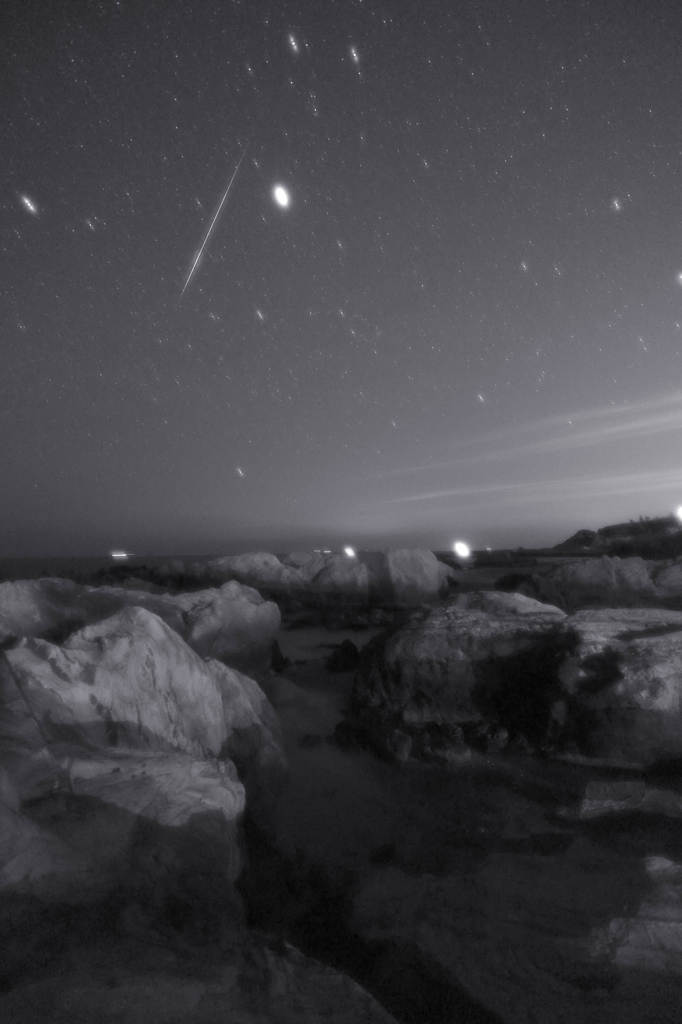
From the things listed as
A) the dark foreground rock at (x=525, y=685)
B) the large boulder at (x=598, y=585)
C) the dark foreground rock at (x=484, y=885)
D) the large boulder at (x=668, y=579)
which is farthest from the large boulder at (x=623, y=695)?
the large boulder at (x=668, y=579)

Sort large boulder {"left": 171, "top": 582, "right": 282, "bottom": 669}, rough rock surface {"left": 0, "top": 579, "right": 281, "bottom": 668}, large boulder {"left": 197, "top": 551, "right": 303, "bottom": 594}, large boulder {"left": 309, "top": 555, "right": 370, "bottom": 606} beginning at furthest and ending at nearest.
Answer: large boulder {"left": 197, "top": 551, "right": 303, "bottom": 594} < large boulder {"left": 309, "top": 555, "right": 370, "bottom": 606} < large boulder {"left": 171, "top": 582, "right": 282, "bottom": 669} < rough rock surface {"left": 0, "top": 579, "right": 281, "bottom": 668}

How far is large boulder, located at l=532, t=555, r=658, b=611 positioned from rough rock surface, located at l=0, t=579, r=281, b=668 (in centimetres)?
925

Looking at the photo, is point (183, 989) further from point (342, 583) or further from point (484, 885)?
point (342, 583)

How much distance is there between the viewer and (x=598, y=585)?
15758 mm

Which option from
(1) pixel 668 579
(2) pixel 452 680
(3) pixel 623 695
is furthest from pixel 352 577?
(3) pixel 623 695

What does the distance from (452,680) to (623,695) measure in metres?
2.23

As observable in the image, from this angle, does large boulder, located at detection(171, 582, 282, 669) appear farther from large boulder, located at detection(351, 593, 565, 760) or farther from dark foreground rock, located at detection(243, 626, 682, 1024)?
dark foreground rock, located at detection(243, 626, 682, 1024)

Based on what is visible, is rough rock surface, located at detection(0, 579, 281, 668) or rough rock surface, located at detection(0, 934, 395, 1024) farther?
rough rock surface, located at detection(0, 579, 281, 668)

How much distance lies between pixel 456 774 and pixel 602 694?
6.90ft

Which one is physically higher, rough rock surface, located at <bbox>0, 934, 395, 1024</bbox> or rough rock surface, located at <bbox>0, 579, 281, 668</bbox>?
rough rock surface, located at <bbox>0, 579, 281, 668</bbox>

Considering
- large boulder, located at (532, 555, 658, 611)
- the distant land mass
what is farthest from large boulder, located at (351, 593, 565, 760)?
the distant land mass

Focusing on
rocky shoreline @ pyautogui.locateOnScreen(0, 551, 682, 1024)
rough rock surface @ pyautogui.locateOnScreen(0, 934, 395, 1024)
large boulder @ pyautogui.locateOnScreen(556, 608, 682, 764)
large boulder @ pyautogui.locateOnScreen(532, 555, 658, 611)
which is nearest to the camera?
rough rock surface @ pyautogui.locateOnScreen(0, 934, 395, 1024)

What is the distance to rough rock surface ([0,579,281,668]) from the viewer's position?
7.77m

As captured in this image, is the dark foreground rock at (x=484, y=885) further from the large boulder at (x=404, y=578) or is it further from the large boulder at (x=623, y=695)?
the large boulder at (x=404, y=578)
